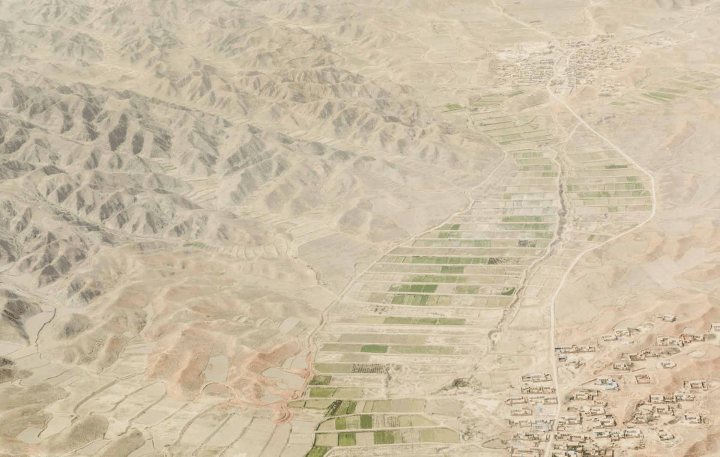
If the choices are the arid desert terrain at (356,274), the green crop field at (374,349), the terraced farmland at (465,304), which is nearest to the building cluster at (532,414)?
the arid desert terrain at (356,274)

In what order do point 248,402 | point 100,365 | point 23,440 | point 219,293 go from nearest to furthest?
point 23,440 < point 248,402 < point 100,365 < point 219,293

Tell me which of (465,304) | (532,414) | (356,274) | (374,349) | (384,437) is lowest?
(384,437)

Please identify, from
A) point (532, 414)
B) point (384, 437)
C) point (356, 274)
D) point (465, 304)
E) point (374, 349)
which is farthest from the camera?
point (356, 274)

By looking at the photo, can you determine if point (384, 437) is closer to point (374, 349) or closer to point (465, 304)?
point (374, 349)

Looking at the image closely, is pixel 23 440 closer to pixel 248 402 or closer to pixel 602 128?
pixel 248 402

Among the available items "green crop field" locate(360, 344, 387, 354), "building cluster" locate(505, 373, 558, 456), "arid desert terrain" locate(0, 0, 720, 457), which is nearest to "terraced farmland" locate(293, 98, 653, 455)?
"green crop field" locate(360, 344, 387, 354)

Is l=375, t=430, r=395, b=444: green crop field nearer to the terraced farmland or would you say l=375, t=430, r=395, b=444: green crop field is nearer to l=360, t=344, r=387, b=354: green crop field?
the terraced farmland

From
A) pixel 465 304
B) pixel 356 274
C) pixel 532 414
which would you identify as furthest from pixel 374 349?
pixel 532 414

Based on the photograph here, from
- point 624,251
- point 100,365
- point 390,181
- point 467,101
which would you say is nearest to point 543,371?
point 624,251

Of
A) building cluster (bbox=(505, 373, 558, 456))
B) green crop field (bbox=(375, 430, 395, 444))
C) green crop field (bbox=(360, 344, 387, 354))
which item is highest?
green crop field (bbox=(360, 344, 387, 354))
